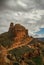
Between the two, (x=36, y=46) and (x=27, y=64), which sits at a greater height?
(x=36, y=46)

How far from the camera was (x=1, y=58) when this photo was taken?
71.6 metres

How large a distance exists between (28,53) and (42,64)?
22.9 metres

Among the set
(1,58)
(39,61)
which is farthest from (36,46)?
(1,58)

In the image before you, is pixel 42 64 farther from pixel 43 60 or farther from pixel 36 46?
pixel 36 46

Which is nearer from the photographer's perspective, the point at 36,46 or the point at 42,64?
the point at 42,64

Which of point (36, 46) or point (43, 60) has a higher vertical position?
point (36, 46)

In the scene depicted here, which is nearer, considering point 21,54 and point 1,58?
point 1,58

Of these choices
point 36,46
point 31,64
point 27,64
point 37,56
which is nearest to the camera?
point 27,64

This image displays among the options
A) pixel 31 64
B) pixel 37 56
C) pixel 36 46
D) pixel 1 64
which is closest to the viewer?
pixel 1 64

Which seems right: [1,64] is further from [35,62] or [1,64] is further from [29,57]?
[29,57]

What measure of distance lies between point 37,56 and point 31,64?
2223 centimetres

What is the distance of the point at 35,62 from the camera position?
151 metres

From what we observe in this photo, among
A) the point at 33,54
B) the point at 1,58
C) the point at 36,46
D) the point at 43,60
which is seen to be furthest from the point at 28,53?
the point at 1,58

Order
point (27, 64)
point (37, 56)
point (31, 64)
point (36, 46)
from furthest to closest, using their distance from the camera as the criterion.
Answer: point (36, 46) → point (37, 56) → point (31, 64) → point (27, 64)
